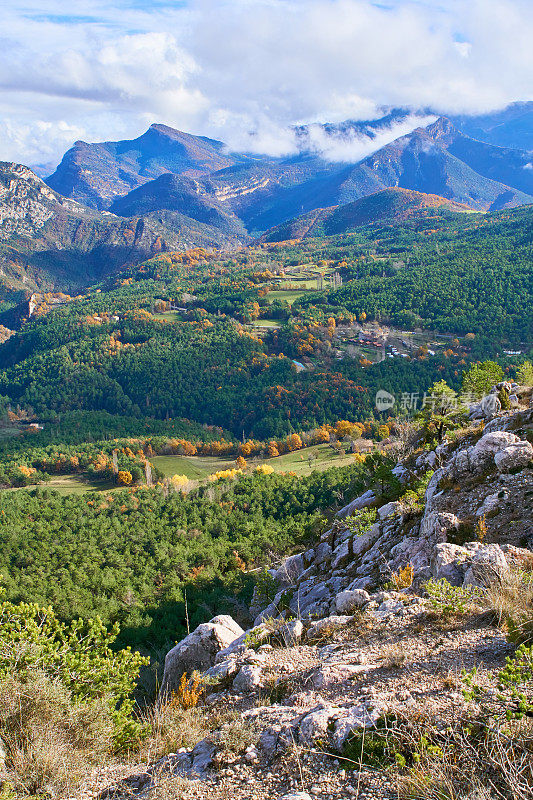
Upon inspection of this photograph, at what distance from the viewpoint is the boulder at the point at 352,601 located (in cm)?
1202

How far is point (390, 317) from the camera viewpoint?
5261 inches

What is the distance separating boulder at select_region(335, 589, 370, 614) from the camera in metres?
12.0

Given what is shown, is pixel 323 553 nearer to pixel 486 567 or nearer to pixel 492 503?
pixel 492 503

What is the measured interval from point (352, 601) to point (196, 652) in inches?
219

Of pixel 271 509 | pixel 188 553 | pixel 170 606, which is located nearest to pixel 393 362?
pixel 271 509

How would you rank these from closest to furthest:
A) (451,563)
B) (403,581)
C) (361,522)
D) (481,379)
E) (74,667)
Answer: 1. (74,667)
2. (451,563)
3. (403,581)
4. (361,522)
5. (481,379)

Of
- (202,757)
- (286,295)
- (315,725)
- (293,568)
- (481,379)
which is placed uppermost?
(286,295)

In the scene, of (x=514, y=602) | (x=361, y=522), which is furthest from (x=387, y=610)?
(x=361, y=522)

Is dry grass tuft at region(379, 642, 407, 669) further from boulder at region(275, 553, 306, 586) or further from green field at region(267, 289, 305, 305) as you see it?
green field at region(267, 289, 305, 305)

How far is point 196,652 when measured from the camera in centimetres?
1445

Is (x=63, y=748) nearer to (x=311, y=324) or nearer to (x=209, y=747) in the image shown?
(x=209, y=747)

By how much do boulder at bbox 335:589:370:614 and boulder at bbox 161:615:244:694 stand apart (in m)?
4.36

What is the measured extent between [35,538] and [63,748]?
48551 millimetres

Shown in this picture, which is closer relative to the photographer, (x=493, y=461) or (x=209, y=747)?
(x=209, y=747)
